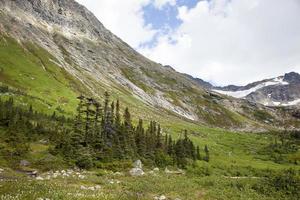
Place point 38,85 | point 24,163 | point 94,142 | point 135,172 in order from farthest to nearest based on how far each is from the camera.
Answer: point 38,85 < point 94,142 < point 135,172 < point 24,163

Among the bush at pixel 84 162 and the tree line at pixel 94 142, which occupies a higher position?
the tree line at pixel 94 142

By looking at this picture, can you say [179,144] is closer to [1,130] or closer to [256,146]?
[1,130]

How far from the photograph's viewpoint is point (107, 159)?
73125mm

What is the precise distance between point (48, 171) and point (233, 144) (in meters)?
123

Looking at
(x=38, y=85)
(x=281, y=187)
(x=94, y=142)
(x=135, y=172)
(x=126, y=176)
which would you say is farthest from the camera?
(x=38, y=85)

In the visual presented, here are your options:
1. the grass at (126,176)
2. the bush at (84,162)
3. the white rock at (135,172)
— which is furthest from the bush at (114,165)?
the grass at (126,176)

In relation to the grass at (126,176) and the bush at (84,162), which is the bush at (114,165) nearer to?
the bush at (84,162)

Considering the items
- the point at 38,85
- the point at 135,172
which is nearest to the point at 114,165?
the point at 135,172

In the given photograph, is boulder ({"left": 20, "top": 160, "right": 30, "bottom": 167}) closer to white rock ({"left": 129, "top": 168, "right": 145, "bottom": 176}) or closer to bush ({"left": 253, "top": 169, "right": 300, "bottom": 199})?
white rock ({"left": 129, "top": 168, "right": 145, "bottom": 176})

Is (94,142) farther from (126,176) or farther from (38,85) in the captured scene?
(38,85)

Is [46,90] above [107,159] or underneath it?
above

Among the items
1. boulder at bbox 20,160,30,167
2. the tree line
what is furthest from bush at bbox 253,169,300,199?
boulder at bbox 20,160,30,167

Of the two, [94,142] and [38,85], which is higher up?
[38,85]

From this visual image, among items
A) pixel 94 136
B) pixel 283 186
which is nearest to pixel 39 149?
pixel 94 136
